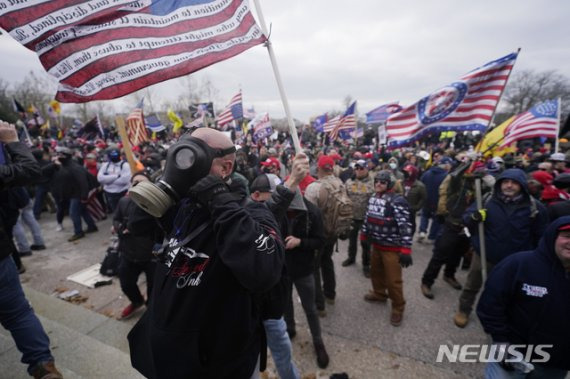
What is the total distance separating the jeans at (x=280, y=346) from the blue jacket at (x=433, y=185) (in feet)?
17.6

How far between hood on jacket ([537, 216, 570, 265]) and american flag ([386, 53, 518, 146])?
183 cm

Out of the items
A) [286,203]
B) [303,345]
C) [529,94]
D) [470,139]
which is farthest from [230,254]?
[529,94]

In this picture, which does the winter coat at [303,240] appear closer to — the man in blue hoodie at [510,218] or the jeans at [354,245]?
the man in blue hoodie at [510,218]

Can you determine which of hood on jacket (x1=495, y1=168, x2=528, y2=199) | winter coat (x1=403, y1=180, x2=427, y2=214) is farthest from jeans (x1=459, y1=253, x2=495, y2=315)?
winter coat (x1=403, y1=180, x2=427, y2=214)

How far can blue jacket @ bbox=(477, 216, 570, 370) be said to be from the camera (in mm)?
2025

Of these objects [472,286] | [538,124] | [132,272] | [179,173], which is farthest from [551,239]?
[538,124]

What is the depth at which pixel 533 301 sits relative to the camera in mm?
2098

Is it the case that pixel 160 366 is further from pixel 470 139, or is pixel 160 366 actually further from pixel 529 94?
pixel 529 94

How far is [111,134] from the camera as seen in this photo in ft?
83.5

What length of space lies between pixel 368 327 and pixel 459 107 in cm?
316

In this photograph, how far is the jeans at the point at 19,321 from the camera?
2.34 metres

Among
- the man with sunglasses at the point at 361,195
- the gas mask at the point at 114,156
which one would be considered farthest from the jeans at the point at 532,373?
the gas mask at the point at 114,156

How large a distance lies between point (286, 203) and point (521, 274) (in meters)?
1.91

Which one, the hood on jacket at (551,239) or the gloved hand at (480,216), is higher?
the hood on jacket at (551,239)
